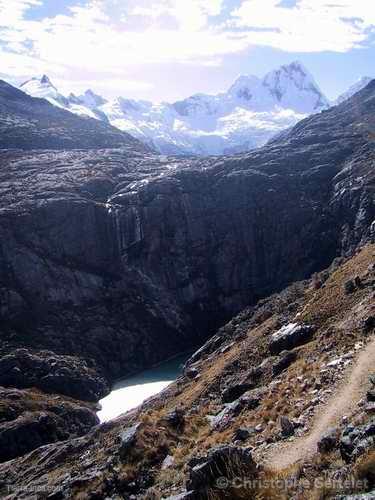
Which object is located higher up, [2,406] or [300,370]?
[300,370]

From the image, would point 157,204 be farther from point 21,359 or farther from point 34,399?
point 34,399

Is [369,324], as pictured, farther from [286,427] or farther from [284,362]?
[286,427]

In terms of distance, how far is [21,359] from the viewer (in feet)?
398

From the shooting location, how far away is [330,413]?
29797mm

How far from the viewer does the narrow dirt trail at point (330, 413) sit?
87.0ft

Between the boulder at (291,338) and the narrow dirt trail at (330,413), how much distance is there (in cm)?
2065

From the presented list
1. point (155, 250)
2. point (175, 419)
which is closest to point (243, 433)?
point (175, 419)

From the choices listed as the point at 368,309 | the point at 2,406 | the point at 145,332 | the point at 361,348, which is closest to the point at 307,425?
the point at 361,348

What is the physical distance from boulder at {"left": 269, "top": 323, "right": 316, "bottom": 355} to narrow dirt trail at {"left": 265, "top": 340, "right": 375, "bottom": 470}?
2065cm

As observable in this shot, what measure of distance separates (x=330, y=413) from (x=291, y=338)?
1106 inches

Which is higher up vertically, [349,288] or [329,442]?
[329,442]

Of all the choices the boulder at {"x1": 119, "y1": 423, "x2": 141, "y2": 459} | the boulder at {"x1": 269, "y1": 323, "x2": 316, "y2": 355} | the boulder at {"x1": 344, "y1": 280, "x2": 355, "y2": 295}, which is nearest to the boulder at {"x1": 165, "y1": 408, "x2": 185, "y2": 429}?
the boulder at {"x1": 119, "y1": 423, "x2": 141, "y2": 459}

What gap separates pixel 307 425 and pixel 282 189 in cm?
15231

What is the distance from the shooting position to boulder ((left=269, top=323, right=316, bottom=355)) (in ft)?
186
